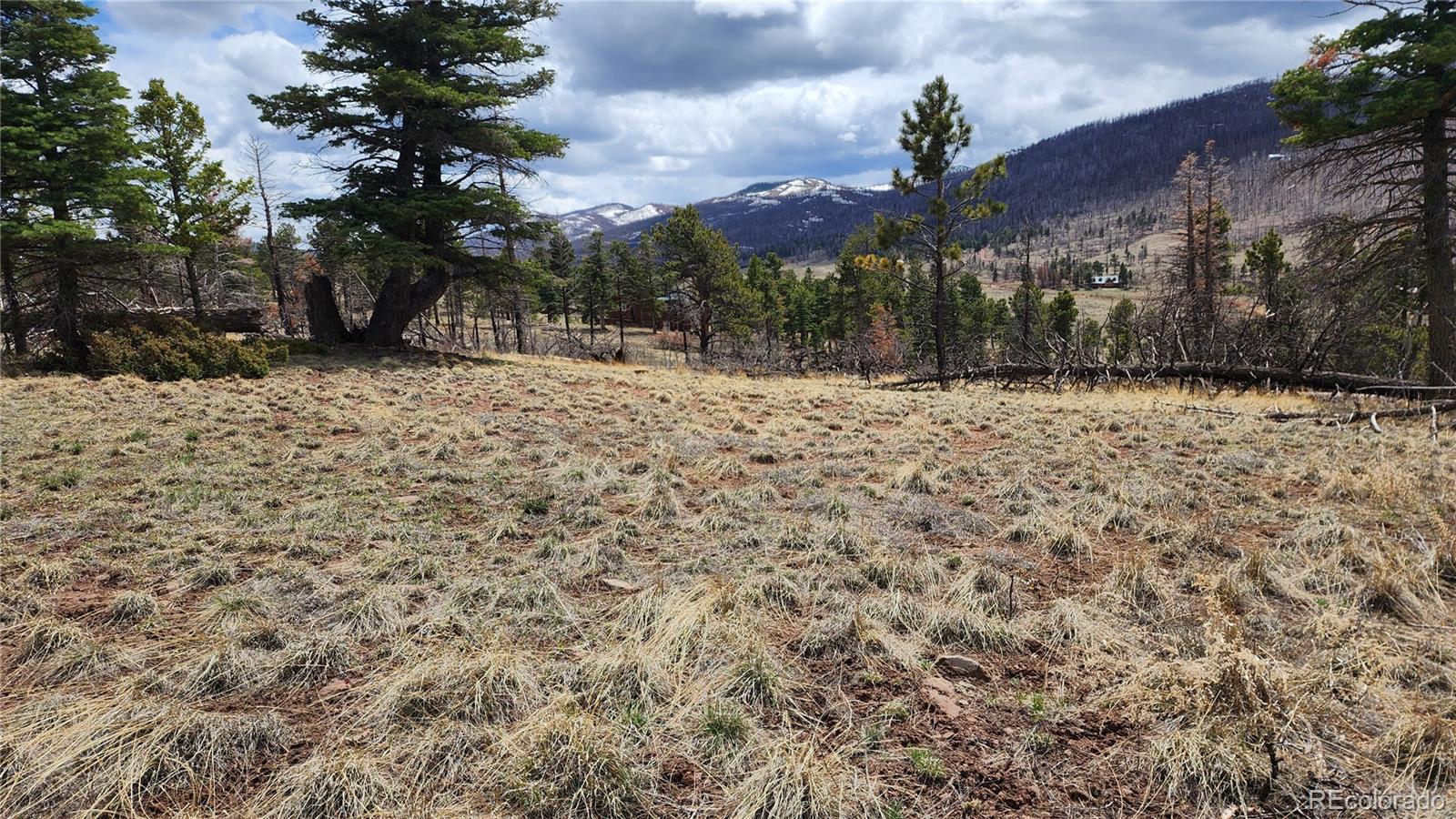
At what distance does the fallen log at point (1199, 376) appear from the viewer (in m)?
11.4

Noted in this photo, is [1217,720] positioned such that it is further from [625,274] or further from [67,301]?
[625,274]

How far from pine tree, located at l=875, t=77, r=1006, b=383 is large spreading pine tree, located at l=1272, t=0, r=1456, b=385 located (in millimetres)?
7101

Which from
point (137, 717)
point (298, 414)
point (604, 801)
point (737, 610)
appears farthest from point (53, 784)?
point (298, 414)

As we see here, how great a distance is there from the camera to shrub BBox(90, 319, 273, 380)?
41.7 feet

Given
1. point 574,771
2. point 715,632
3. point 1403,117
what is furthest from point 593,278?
point 574,771

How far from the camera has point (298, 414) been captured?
9906 millimetres

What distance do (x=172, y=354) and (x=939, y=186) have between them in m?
20.6

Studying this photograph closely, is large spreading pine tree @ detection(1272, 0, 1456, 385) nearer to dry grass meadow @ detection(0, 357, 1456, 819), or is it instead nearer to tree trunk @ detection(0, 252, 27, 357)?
dry grass meadow @ detection(0, 357, 1456, 819)

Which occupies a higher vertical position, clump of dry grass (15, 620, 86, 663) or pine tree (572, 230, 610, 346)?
pine tree (572, 230, 610, 346)

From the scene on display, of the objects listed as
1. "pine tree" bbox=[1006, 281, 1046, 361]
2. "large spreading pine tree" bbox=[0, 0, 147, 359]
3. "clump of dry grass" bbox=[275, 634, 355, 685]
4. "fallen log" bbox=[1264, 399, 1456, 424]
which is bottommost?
"fallen log" bbox=[1264, 399, 1456, 424]

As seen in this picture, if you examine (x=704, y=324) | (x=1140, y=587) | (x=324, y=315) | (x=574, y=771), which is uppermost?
(x=324, y=315)

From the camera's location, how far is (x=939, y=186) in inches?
807

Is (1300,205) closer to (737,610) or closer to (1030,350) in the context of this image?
(1030,350)

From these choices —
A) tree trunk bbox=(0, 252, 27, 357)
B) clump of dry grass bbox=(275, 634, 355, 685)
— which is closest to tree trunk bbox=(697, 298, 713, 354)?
tree trunk bbox=(0, 252, 27, 357)
